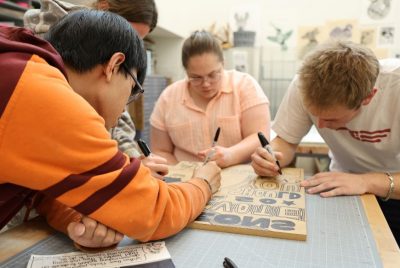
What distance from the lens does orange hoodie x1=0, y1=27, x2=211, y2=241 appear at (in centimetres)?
48

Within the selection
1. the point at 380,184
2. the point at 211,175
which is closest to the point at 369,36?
the point at 380,184

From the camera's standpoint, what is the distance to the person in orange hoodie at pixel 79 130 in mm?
482

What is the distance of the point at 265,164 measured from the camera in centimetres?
109

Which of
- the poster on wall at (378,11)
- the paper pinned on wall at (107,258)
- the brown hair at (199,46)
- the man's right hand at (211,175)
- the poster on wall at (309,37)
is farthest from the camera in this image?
the poster on wall at (309,37)

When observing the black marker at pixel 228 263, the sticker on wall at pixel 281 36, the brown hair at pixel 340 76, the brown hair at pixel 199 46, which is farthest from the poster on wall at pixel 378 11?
the black marker at pixel 228 263

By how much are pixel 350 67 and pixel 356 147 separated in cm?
41

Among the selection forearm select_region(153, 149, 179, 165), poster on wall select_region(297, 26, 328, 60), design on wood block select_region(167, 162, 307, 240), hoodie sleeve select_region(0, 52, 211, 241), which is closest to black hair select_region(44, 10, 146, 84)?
hoodie sleeve select_region(0, 52, 211, 241)

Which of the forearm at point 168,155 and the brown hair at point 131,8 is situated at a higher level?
the brown hair at point 131,8

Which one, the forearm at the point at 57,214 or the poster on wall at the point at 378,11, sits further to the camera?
the poster on wall at the point at 378,11

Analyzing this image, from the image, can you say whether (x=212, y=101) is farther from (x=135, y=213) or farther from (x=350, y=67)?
(x=135, y=213)

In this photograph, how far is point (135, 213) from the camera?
58 cm

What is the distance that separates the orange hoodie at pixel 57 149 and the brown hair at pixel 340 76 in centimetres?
61

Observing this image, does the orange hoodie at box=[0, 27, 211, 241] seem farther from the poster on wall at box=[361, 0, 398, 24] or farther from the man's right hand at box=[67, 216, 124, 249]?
the poster on wall at box=[361, 0, 398, 24]

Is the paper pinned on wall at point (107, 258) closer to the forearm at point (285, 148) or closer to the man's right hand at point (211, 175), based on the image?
the man's right hand at point (211, 175)
